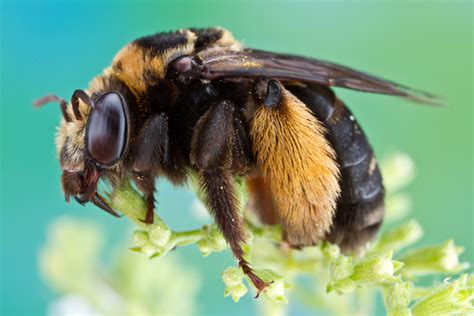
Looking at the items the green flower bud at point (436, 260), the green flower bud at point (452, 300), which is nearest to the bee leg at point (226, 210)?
the green flower bud at point (452, 300)

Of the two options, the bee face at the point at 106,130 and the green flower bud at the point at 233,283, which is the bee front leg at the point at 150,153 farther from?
the green flower bud at the point at 233,283

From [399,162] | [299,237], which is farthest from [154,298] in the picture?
[399,162]

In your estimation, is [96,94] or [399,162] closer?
[96,94]

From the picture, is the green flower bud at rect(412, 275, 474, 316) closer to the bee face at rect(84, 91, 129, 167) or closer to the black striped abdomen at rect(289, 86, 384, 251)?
the black striped abdomen at rect(289, 86, 384, 251)

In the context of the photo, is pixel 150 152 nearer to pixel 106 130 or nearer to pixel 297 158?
pixel 106 130

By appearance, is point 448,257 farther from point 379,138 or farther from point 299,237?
point 379,138

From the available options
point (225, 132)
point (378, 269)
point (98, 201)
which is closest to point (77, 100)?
point (98, 201)
